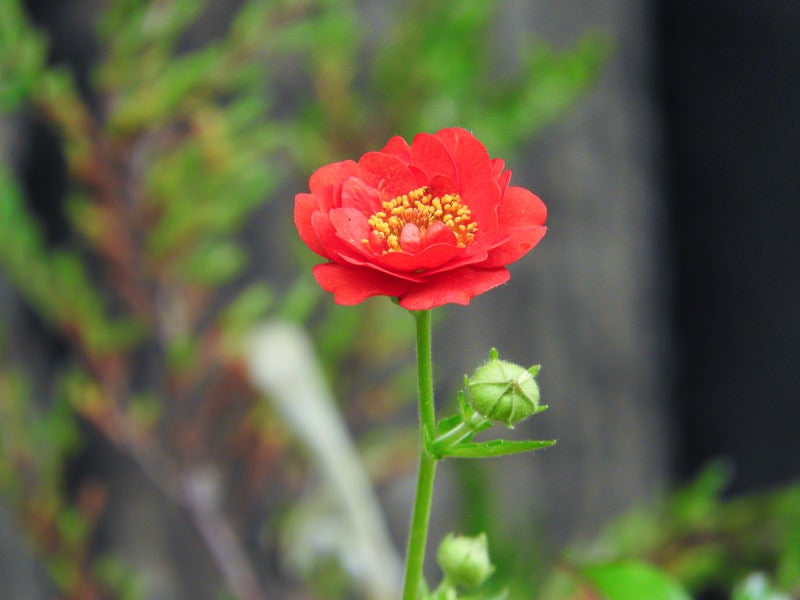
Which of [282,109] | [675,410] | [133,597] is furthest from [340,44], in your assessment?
[675,410]

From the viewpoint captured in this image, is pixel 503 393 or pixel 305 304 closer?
pixel 503 393

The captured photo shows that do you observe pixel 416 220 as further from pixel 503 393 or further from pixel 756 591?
pixel 756 591

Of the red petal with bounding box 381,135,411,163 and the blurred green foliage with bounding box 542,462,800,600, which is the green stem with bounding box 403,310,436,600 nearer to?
the red petal with bounding box 381,135,411,163

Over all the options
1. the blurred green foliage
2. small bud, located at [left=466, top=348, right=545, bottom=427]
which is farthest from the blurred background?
small bud, located at [left=466, top=348, right=545, bottom=427]

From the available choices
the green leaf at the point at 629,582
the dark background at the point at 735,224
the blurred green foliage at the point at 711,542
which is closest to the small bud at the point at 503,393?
the green leaf at the point at 629,582

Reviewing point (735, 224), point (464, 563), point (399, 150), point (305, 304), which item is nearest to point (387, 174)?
point (399, 150)
